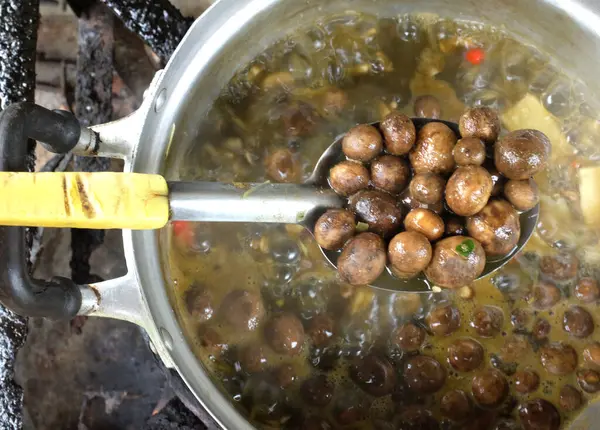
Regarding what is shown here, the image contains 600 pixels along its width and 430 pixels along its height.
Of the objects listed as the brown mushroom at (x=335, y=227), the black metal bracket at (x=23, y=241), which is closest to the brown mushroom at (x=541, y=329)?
the brown mushroom at (x=335, y=227)

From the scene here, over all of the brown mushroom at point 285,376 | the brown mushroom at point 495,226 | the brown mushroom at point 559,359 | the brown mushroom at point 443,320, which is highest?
the brown mushroom at point 495,226

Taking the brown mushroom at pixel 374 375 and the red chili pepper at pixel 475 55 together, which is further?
the red chili pepper at pixel 475 55

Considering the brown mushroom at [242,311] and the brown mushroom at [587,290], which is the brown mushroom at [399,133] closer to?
the brown mushroom at [242,311]

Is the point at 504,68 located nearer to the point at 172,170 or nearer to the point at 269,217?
the point at 269,217

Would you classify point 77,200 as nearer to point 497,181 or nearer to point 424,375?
point 497,181

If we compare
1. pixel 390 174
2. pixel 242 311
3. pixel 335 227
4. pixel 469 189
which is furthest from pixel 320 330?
pixel 469 189

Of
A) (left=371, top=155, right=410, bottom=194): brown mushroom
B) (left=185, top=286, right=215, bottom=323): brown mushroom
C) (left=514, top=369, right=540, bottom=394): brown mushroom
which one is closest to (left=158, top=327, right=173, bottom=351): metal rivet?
(left=185, top=286, right=215, bottom=323): brown mushroom
